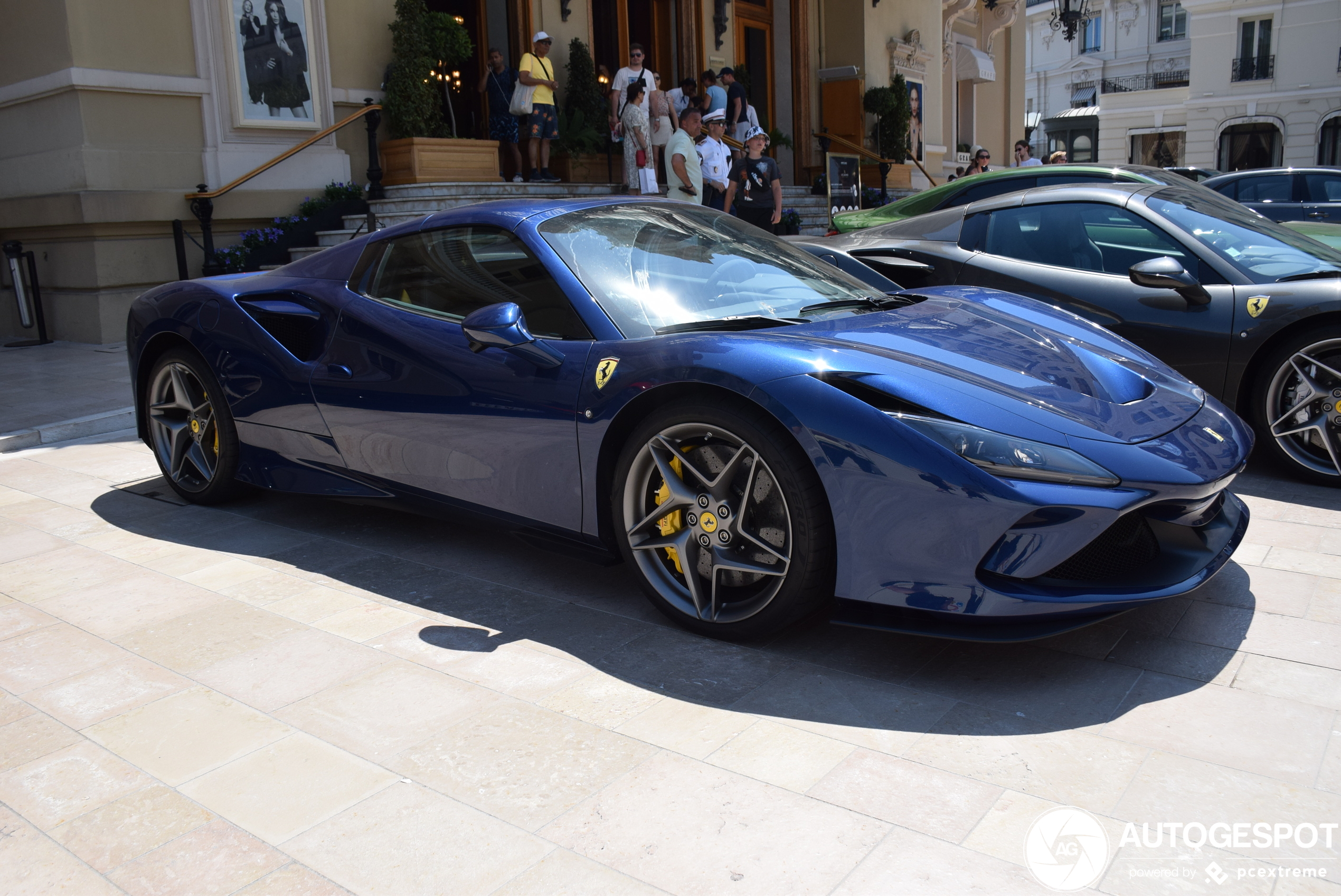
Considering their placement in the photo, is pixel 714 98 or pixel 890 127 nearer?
pixel 714 98

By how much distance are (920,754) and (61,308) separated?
415 inches

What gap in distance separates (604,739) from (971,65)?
2572cm

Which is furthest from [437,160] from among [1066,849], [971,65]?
[971,65]

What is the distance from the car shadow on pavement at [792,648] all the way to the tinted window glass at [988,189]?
10.2ft

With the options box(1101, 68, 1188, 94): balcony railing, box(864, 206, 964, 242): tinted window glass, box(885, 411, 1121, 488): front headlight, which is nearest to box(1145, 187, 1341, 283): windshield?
box(864, 206, 964, 242): tinted window glass

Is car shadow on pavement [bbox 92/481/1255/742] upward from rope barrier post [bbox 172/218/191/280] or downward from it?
downward

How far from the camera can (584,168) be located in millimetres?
13703

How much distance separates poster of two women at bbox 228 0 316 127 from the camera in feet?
34.7

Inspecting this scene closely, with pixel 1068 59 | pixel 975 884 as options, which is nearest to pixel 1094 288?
pixel 975 884

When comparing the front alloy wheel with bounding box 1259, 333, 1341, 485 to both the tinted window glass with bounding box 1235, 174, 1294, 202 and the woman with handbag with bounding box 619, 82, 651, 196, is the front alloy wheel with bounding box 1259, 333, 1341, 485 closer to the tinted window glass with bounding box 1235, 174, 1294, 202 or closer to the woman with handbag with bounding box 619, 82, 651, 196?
the woman with handbag with bounding box 619, 82, 651, 196

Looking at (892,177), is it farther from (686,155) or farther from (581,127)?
(686,155)

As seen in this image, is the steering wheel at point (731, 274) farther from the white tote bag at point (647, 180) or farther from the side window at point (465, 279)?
the white tote bag at point (647, 180)

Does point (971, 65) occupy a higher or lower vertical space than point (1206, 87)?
lower

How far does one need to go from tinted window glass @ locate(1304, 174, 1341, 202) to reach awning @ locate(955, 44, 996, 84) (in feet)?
45.7
